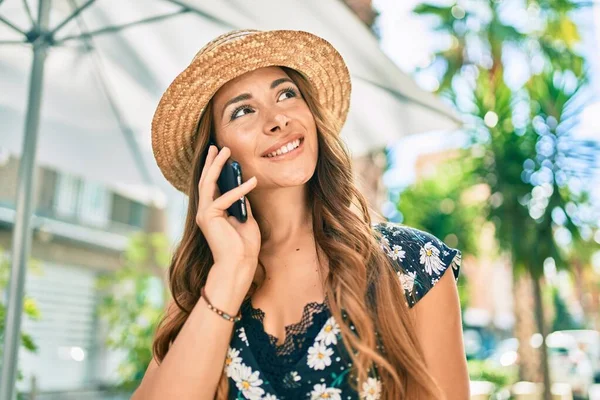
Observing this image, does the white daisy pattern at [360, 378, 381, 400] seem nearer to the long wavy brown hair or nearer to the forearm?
the long wavy brown hair

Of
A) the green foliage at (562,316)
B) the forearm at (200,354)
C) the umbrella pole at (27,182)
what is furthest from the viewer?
the green foliage at (562,316)

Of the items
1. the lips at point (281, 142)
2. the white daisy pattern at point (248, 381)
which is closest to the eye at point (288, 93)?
the lips at point (281, 142)

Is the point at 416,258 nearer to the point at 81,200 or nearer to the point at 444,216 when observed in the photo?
the point at 444,216

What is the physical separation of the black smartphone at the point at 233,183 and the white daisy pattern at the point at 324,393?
512mm

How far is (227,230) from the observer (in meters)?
1.88

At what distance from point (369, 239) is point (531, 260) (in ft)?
28.1

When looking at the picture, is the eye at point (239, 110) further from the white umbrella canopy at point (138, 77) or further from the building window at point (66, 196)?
the building window at point (66, 196)

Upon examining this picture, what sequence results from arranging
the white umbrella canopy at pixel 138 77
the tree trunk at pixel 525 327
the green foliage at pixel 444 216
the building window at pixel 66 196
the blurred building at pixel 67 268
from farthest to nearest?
the building window at pixel 66 196 → the green foliage at pixel 444 216 → the blurred building at pixel 67 268 → the tree trunk at pixel 525 327 → the white umbrella canopy at pixel 138 77

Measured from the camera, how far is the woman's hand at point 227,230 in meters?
1.84

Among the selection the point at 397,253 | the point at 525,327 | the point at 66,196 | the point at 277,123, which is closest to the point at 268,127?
the point at 277,123

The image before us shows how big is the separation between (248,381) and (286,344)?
15cm

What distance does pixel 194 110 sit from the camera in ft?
7.66

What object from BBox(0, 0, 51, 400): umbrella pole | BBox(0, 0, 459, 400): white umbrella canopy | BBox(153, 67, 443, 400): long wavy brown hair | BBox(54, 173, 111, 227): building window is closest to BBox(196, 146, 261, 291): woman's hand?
BBox(153, 67, 443, 400): long wavy brown hair

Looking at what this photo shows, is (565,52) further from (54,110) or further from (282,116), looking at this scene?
(282,116)
